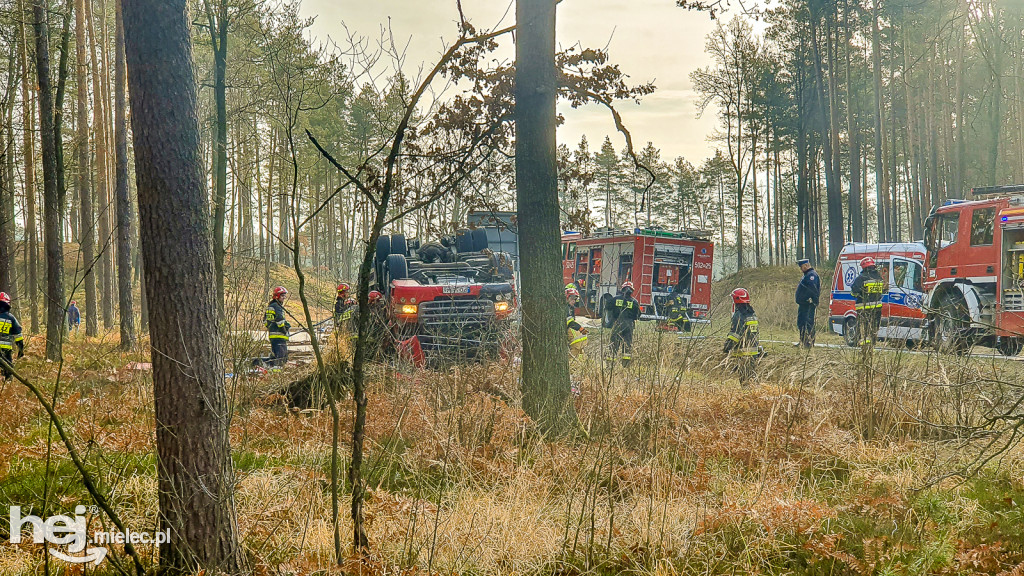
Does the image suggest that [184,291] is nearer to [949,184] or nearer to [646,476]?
[646,476]

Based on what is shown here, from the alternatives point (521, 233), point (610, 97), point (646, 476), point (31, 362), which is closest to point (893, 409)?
point (646, 476)

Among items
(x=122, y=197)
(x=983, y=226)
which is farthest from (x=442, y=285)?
(x=983, y=226)

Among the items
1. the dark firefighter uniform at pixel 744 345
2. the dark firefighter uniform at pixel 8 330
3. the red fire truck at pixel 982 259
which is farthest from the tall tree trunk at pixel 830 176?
the dark firefighter uniform at pixel 8 330

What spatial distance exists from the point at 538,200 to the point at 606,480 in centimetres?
233

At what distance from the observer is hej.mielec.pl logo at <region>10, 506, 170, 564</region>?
3.22m

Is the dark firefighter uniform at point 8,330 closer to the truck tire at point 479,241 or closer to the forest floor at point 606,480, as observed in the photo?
the forest floor at point 606,480

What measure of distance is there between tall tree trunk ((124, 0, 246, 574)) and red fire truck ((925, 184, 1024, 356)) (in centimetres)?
1159

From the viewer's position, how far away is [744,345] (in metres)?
8.38

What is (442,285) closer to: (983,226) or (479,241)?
(479,241)

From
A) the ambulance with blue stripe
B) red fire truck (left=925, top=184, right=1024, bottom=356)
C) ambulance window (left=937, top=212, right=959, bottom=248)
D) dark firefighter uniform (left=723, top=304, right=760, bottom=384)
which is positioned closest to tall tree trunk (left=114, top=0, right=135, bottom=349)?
dark firefighter uniform (left=723, top=304, right=760, bottom=384)

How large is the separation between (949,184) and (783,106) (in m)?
7.25

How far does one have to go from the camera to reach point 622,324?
11164mm

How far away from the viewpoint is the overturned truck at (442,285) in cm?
964

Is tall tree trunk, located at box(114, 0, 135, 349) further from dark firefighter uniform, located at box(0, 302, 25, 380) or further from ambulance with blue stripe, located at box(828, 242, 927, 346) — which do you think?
ambulance with blue stripe, located at box(828, 242, 927, 346)
